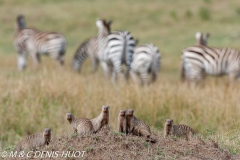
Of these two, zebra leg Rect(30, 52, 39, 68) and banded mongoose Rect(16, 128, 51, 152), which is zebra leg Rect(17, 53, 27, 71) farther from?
banded mongoose Rect(16, 128, 51, 152)

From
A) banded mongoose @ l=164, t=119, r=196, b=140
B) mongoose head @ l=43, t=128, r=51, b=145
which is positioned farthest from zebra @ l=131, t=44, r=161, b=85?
mongoose head @ l=43, t=128, r=51, b=145

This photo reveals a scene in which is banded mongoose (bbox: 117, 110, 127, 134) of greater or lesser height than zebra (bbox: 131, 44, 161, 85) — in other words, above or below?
below

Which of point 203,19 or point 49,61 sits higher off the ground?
point 203,19

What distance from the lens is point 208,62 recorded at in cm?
1747

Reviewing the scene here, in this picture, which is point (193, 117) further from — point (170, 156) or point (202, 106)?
point (170, 156)

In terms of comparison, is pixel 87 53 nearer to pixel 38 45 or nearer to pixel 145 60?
pixel 38 45

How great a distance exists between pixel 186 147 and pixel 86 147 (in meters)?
1.14

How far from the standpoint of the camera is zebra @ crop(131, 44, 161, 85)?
1783 cm

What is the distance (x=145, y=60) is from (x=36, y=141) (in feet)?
35.8

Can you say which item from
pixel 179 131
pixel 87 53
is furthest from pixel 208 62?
pixel 179 131

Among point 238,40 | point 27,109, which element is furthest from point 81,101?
point 238,40

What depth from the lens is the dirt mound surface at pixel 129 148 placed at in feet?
21.6

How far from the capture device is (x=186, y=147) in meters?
6.99

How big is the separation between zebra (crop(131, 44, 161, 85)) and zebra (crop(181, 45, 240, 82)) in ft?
2.66
